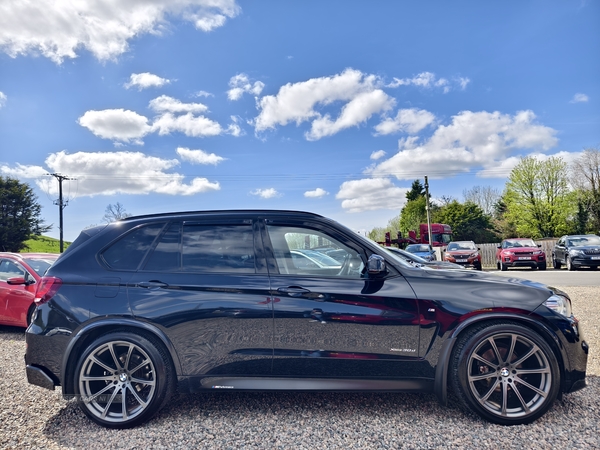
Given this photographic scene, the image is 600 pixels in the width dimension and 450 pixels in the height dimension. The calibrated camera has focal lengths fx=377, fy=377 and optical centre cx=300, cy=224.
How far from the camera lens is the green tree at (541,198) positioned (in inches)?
1405

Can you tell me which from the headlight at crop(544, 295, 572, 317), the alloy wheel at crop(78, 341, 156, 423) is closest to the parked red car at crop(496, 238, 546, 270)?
the headlight at crop(544, 295, 572, 317)

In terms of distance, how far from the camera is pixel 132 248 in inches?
125

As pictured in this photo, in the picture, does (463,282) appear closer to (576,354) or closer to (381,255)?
(381,255)

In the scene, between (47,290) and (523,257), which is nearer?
(47,290)

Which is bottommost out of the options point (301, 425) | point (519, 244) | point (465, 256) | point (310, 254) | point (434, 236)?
point (301, 425)

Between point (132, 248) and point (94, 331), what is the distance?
2.32 ft

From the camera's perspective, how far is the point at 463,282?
2.95 meters

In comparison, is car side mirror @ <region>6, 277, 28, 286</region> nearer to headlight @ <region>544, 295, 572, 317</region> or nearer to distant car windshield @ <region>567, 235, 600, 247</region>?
headlight @ <region>544, 295, 572, 317</region>

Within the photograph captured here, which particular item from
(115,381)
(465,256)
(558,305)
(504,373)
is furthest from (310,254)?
(465,256)

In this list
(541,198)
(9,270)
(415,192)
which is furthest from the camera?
(415,192)

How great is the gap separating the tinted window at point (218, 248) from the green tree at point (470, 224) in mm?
45859

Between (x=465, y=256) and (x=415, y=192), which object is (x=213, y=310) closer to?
(x=465, y=256)

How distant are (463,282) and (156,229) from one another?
2.56 meters

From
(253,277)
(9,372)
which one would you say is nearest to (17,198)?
(9,372)
